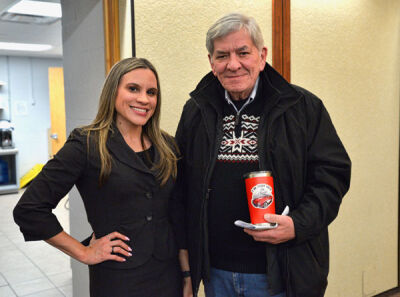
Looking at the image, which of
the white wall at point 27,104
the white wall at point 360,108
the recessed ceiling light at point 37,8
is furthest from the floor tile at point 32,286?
the white wall at point 27,104

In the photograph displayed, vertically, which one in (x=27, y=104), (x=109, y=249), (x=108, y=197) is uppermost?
(x=27, y=104)

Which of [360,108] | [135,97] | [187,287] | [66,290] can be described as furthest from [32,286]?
[360,108]

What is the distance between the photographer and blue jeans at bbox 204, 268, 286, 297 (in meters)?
1.41

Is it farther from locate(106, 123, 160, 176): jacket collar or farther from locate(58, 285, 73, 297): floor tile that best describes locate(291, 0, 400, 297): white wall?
locate(58, 285, 73, 297): floor tile

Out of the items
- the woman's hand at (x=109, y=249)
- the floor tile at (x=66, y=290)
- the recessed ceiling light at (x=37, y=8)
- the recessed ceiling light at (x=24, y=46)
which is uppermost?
the recessed ceiling light at (x=24, y=46)

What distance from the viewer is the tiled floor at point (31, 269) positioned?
3.37m

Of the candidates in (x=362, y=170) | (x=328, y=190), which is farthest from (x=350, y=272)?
(x=328, y=190)

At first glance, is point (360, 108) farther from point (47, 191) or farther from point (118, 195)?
point (47, 191)

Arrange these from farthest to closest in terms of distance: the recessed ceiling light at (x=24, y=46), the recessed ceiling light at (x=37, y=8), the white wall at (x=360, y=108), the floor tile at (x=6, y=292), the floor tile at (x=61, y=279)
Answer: the recessed ceiling light at (x=24, y=46), the recessed ceiling light at (x=37, y=8), the floor tile at (x=61, y=279), the floor tile at (x=6, y=292), the white wall at (x=360, y=108)

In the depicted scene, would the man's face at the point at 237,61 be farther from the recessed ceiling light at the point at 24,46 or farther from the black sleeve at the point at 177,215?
the recessed ceiling light at the point at 24,46

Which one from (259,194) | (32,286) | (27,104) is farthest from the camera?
(27,104)

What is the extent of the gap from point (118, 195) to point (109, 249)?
18cm

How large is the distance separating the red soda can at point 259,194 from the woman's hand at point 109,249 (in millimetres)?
426

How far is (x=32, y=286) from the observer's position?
345cm
